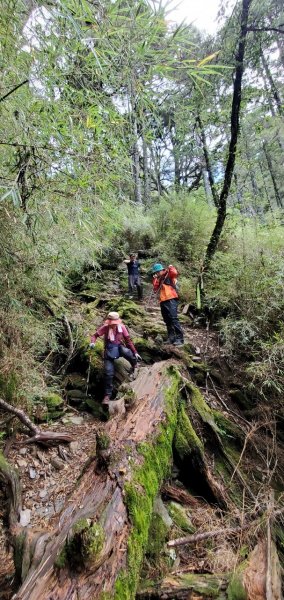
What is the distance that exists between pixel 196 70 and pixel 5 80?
167cm

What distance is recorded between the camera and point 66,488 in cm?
364

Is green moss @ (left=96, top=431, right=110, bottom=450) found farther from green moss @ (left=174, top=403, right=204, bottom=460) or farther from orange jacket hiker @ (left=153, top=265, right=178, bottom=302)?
orange jacket hiker @ (left=153, top=265, right=178, bottom=302)

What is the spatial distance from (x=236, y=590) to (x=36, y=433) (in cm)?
290

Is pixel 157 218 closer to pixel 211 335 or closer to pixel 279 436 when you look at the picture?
pixel 211 335

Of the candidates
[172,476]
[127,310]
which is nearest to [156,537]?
[172,476]

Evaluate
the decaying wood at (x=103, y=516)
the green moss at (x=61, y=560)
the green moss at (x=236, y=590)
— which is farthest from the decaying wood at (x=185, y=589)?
the green moss at (x=61, y=560)

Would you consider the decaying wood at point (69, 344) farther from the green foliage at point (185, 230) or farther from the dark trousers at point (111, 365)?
the green foliage at point (185, 230)

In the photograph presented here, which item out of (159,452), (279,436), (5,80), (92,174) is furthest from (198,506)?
(5,80)

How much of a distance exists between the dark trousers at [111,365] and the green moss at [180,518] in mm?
2266

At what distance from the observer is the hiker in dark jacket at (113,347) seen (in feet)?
17.1

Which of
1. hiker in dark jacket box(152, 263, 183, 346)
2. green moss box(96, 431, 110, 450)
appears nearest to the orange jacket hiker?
hiker in dark jacket box(152, 263, 183, 346)

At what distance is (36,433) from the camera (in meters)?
3.97

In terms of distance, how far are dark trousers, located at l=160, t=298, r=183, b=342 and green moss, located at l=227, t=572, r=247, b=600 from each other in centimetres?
398

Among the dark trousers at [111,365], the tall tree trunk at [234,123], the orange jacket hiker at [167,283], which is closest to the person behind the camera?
the tall tree trunk at [234,123]
